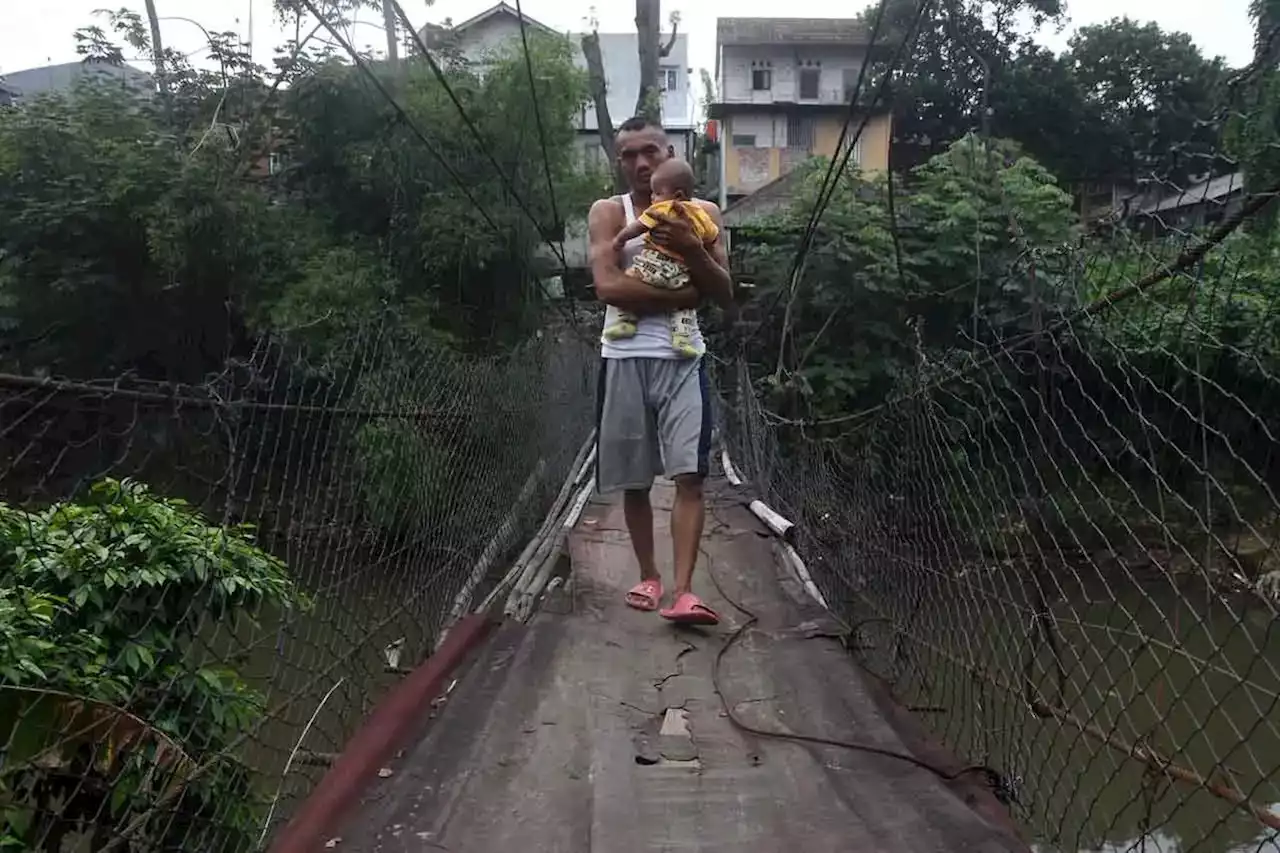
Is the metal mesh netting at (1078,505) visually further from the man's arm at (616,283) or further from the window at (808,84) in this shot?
the window at (808,84)

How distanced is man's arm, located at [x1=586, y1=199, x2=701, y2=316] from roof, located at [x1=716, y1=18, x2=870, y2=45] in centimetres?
1490

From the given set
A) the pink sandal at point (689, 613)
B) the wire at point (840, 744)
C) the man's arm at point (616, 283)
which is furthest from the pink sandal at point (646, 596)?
the man's arm at point (616, 283)

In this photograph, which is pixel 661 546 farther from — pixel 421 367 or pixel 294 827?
pixel 294 827

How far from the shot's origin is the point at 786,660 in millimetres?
1628

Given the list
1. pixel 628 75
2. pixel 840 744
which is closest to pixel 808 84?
pixel 628 75

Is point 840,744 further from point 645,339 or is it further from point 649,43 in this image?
point 649,43

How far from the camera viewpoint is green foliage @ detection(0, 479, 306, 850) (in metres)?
1.28

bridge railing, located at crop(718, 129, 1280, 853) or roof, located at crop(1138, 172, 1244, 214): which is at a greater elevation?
roof, located at crop(1138, 172, 1244, 214)

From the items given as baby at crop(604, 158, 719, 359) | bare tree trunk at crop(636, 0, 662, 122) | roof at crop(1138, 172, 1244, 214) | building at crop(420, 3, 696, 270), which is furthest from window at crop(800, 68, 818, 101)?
baby at crop(604, 158, 719, 359)

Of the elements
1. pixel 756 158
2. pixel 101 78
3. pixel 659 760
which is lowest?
pixel 659 760

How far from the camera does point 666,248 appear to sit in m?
1.80

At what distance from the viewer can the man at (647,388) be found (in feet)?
6.00

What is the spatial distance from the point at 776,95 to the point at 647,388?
50.6 ft

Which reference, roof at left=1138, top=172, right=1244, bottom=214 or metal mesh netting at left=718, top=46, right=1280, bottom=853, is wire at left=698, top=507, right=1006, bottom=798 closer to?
metal mesh netting at left=718, top=46, right=1280, bottom=853
